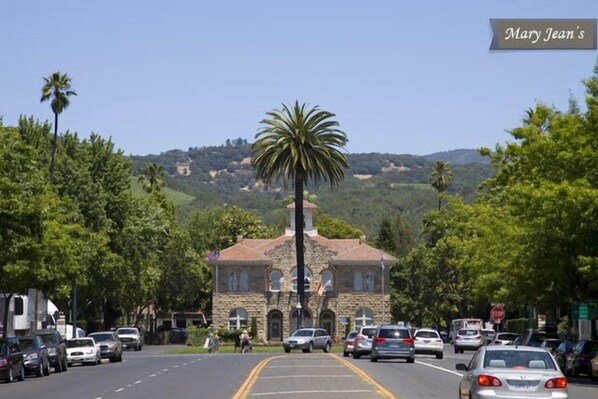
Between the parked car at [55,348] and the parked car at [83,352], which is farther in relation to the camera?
the parked car at [83,352]

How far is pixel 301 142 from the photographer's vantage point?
3415 inches

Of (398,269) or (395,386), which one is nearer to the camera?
(395,386)

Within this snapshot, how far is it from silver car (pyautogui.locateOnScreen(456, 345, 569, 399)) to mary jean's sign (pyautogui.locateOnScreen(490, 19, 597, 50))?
726cm

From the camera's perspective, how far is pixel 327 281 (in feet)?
349

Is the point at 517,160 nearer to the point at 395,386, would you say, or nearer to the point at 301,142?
the point at 395,386

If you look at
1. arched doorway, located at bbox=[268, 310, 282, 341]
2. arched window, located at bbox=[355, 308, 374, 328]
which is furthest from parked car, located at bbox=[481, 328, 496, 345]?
arched doorway, located at bbox=[268, 310, 282, 341]

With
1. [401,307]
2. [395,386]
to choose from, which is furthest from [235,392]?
[401,307]

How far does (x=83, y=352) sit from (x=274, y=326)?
5140cm

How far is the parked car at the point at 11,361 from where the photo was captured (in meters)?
39.1

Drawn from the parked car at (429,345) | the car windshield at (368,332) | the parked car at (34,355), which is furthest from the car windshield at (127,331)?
the parked car at (34,355)

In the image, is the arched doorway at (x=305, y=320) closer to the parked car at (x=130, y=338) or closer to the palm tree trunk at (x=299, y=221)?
the palm tree trunk at (x=299, y=221)

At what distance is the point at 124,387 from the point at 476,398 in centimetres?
1589

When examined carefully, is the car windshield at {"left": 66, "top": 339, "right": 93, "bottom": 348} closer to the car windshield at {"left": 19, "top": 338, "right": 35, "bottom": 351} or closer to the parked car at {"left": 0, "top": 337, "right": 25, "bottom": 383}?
the car windshield at {"left": 19, "top": 338, "right": 35, "bottom": 351}

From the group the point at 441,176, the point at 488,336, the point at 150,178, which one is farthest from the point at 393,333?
the point at 441,176
